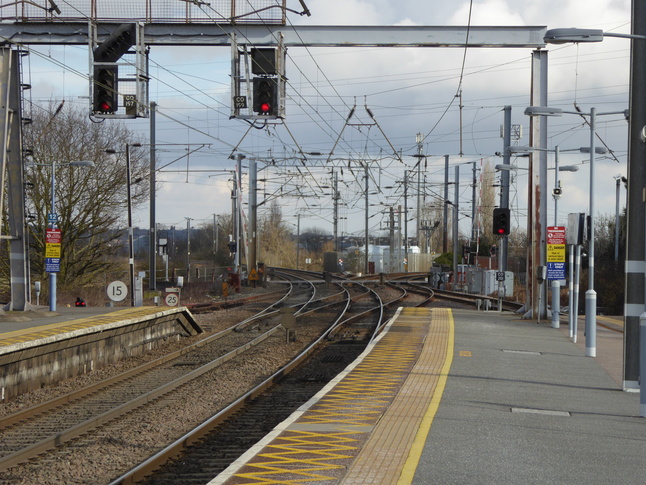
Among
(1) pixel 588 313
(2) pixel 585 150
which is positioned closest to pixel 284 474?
(1) pixel 588 313

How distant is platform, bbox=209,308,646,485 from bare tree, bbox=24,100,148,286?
84.7 ft

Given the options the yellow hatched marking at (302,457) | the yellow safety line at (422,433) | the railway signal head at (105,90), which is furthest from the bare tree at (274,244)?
the yellow hatched marking at (302,457)

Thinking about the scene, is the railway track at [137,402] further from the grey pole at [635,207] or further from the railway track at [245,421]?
the grey pole at [635,207]

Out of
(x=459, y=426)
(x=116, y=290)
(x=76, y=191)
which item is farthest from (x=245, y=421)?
(x=76, y=191)

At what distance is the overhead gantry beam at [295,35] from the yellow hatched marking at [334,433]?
10.6 metres

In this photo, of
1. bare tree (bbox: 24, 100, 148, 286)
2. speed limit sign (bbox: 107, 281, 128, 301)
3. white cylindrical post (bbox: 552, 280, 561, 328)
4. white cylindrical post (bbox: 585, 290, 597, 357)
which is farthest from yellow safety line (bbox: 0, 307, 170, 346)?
bare tree (bbox: 24, 100, 148, 286)

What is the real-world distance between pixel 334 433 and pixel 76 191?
33.3 meters

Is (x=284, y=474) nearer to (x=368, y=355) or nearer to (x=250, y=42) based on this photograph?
(x=368, y=355)

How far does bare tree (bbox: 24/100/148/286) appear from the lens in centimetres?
3891

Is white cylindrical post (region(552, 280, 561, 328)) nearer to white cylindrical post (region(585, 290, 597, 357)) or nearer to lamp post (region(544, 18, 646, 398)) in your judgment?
white cylindrical post (region(585, 290, 597, 357))

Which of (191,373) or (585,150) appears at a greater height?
(585,150)

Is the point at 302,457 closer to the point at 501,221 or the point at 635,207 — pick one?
the point at 635,207

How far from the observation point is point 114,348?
65.4 ft

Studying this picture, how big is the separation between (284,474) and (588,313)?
11170 mm
